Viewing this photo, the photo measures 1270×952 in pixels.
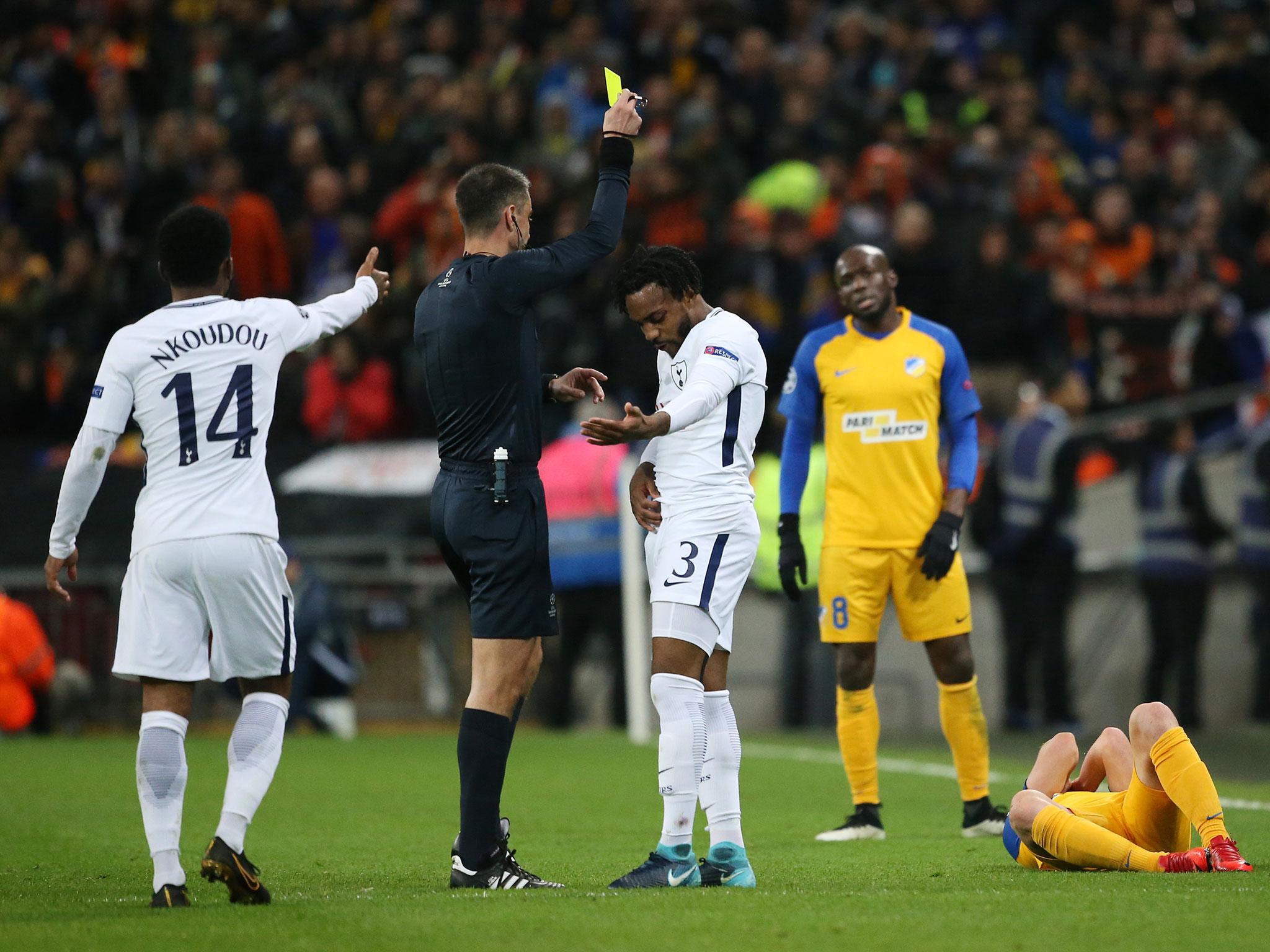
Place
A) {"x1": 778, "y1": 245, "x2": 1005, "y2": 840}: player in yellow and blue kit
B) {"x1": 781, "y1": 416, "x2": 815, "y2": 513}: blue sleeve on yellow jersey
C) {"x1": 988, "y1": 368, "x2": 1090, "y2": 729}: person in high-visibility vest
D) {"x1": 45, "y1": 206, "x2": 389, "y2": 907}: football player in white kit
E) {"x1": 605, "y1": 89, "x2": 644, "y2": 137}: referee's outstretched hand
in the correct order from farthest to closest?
{"x1": 988, "y1": 368, "x2": 1090, "y2": 729}: person in high-visibility vest → {"x1": 781, "y1": 416, "x2": 815, "y2": 513}: blue sleeve on yellow jersey → {"x1": 778, "y1": 245, "x2": 1005, "y2": 840}: player in yellow and blue kit → {"x1": 605, "y1": 89, "x2": 644, "y2": 137}: referee's outstretched hand → {"x1": 45, "y1": 206, "x2": 389, "y2": 907}: football player in white kit

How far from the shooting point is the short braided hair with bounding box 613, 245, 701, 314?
613 cm

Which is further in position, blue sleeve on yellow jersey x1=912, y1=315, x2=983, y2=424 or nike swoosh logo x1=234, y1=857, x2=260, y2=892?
blue sleeve on yellow jersey x1=912, y1=315, x2=983, y2=424

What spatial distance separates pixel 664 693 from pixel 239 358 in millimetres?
1769

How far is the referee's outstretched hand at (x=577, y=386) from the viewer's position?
6.13 metres

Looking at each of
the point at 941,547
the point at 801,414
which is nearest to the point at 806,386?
the point at 801,414

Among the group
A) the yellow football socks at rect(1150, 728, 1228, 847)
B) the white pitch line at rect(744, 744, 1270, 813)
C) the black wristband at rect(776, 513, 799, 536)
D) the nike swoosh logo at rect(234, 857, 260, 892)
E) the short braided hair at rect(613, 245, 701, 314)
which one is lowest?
the white pitch line at rect(744, 744, 1270, 813)

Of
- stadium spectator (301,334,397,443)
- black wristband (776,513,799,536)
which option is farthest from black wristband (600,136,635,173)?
→ stadium spectator (301,334,397,443)

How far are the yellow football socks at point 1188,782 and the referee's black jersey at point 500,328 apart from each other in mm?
2325

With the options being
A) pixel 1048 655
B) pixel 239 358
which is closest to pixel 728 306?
pixel 1048 655

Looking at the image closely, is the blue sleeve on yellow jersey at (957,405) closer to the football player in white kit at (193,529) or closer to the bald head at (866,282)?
the bald head at (866,282)

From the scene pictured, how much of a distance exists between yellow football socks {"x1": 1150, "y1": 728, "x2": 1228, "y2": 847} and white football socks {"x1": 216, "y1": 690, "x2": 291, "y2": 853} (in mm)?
2807

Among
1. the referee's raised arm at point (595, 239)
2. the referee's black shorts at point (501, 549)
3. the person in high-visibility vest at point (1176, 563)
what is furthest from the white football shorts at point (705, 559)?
the person in high-visibility vest at point (1176, 563)

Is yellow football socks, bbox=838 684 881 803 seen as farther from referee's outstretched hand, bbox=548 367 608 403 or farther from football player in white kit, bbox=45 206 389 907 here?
football player in white kit, bbox=45 206 389 907

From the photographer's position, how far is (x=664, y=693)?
5887 millimetres
